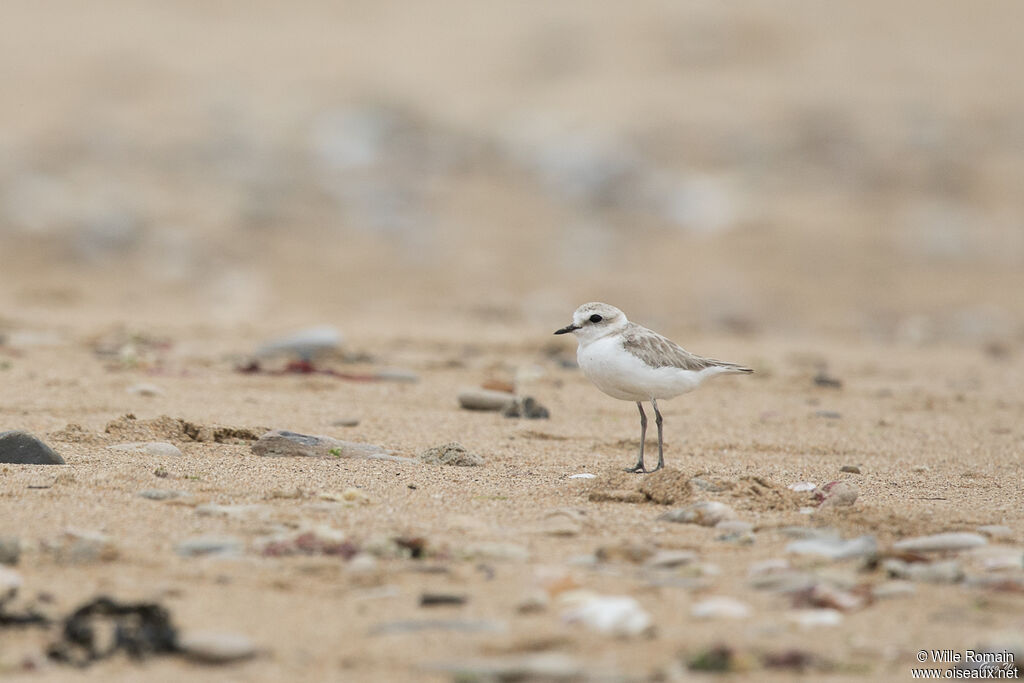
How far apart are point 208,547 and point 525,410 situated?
11.1 feet

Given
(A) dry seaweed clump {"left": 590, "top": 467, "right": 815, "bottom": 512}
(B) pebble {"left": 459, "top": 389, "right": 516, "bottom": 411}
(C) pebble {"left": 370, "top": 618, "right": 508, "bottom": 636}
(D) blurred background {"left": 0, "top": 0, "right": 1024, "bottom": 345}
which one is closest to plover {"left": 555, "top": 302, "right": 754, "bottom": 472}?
(A) dry seaweed clump {"left": 590, "top": 467, "right": 815, "bottom": 512}

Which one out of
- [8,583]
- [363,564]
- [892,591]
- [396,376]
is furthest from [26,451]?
[396,376]

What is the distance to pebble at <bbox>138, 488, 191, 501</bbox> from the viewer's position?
440 centimetres

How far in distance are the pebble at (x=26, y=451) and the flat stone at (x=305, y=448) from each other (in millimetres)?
868

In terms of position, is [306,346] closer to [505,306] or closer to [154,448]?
[154,448]

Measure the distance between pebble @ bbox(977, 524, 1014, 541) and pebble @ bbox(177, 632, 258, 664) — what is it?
254 cm

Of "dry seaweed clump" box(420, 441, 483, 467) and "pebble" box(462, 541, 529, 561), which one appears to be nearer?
"pebble" box(462, 541, 529, 561)

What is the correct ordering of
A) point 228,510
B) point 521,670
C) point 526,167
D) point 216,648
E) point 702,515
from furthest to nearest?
point 526,167, point 702,515, point 228,510, point 216,648, point 521,670

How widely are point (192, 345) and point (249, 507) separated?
5.52 metres

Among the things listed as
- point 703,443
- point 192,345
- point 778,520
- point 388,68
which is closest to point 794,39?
point 388,68

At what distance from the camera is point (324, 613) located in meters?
3.32

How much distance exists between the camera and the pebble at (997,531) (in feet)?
13.8

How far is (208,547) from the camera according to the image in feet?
12.4

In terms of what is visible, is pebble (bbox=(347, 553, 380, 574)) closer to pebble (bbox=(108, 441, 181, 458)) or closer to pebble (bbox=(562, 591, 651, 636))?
pebble (bbox=(562, 591, 651, 636))
